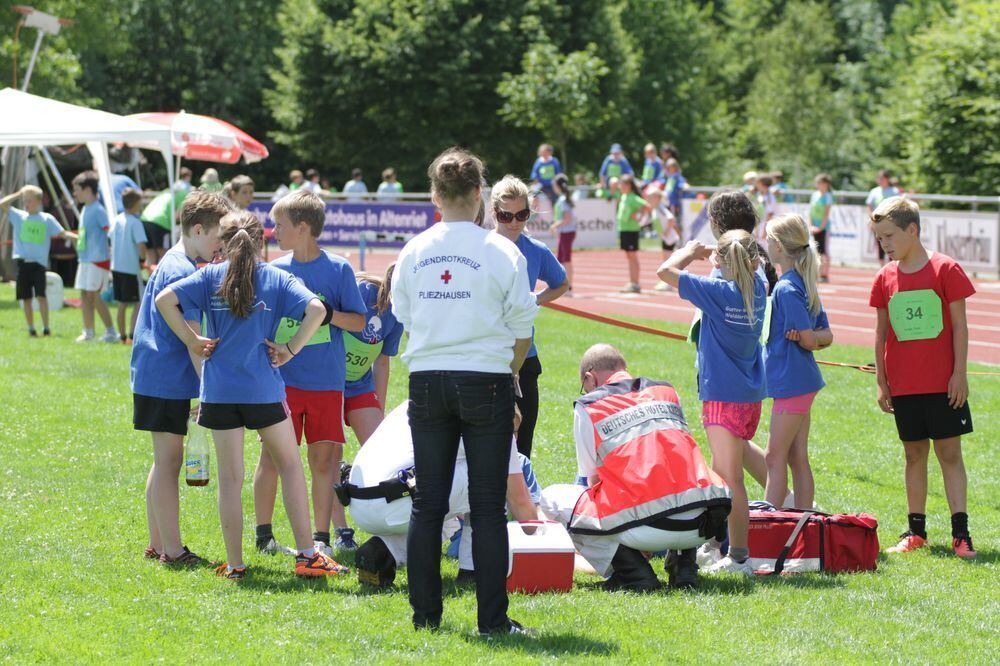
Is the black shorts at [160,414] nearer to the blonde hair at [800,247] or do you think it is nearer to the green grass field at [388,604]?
the green grass field at [388,604]

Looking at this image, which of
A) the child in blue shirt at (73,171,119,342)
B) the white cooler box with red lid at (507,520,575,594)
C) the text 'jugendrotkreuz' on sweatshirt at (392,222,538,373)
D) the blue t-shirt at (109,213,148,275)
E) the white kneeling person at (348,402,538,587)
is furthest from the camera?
the child in blue shirt at (73,171,119,342)

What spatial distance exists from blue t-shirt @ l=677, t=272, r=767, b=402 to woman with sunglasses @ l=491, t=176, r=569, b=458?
2.56ft

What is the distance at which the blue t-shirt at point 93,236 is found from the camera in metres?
14.9

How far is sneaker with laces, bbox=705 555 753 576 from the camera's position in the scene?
6.00 meters

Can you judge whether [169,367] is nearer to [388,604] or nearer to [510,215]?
[388,604]

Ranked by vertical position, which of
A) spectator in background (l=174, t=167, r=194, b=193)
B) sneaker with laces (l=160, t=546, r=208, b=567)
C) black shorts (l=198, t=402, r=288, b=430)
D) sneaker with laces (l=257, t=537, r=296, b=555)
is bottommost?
sneaker with laces (l=257, t=537, r=296, b=555)

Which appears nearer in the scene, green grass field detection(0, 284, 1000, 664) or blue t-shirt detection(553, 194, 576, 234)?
green grass field detection(0, 284, 1000, 664)

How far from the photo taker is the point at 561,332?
601 inches

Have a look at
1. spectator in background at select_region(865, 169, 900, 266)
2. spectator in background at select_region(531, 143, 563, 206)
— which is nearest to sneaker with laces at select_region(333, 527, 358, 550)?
spectator in background at select_region(865, 169, 900, 266)

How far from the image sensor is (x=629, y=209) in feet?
65.3

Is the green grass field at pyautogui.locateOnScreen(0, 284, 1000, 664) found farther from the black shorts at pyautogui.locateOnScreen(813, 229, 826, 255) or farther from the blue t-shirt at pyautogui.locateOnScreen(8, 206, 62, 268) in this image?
the black shorts at pyautogui.locateOnScreen(813, 229, 826, 255)

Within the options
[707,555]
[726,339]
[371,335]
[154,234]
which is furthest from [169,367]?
[154,234]

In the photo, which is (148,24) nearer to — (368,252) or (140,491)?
(368,252)

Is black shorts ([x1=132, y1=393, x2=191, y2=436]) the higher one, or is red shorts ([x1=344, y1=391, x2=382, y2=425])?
black shorts ([x1=132, y1=393, x2=191, y2=436])
